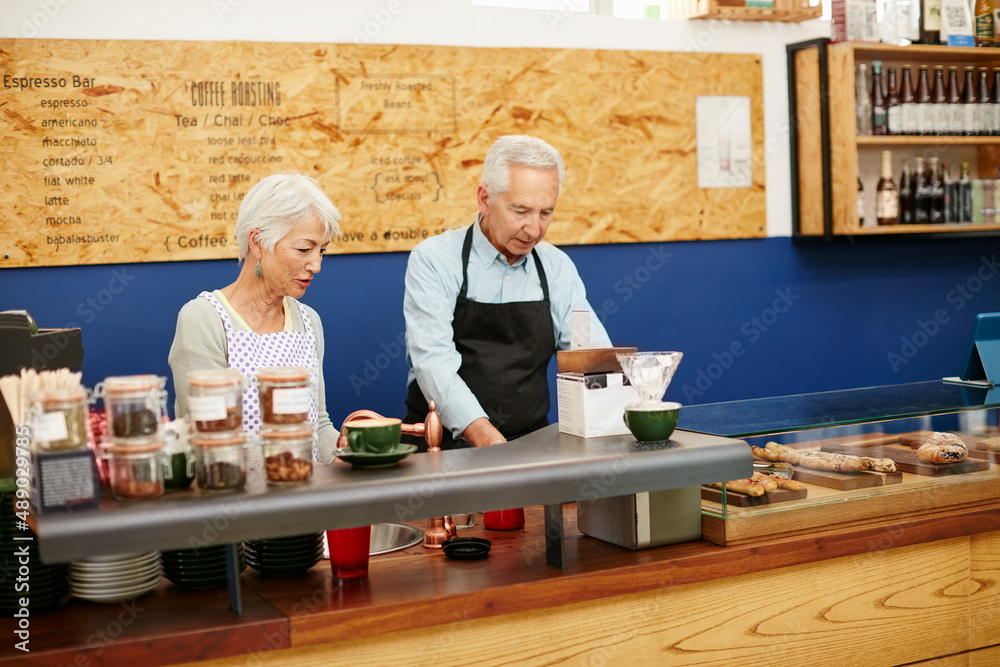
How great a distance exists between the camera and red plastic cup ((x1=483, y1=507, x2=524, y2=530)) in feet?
7.29

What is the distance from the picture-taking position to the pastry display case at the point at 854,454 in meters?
2.13

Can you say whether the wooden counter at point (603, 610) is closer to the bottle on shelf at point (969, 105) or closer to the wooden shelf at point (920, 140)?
the wooden shelf at point (920, 140)

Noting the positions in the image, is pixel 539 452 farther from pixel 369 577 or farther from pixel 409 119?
pixel 409 119

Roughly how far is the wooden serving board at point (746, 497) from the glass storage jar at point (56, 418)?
1306 millimetres

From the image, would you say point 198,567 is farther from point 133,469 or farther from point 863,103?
point 863,103

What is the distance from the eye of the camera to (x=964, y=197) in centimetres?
475

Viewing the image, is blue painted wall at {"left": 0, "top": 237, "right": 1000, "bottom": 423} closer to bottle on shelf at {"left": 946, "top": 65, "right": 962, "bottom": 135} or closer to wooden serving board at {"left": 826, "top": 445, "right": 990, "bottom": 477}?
bottle on shelf at {"left": 946, "top": 65, "right": 962, "bottom": 135}

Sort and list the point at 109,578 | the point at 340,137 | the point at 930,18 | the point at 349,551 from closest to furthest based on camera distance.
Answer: the point at 109,578 → the point at 349,551 → the point at 340,137 → the point at 930,18

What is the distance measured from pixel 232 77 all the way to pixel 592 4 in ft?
5.55

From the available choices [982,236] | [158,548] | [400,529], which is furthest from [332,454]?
[982,236]

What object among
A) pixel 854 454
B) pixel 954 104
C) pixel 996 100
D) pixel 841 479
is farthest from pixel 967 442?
pixel 996 100

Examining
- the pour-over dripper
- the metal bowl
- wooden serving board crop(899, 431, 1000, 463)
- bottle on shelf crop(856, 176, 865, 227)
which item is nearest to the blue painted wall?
bottle on shelf crop(856, 176, 865, 227)

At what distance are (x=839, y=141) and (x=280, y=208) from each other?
9.77 feet

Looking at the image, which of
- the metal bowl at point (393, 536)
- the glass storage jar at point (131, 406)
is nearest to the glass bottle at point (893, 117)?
the metal bowl at point (393, 536)
